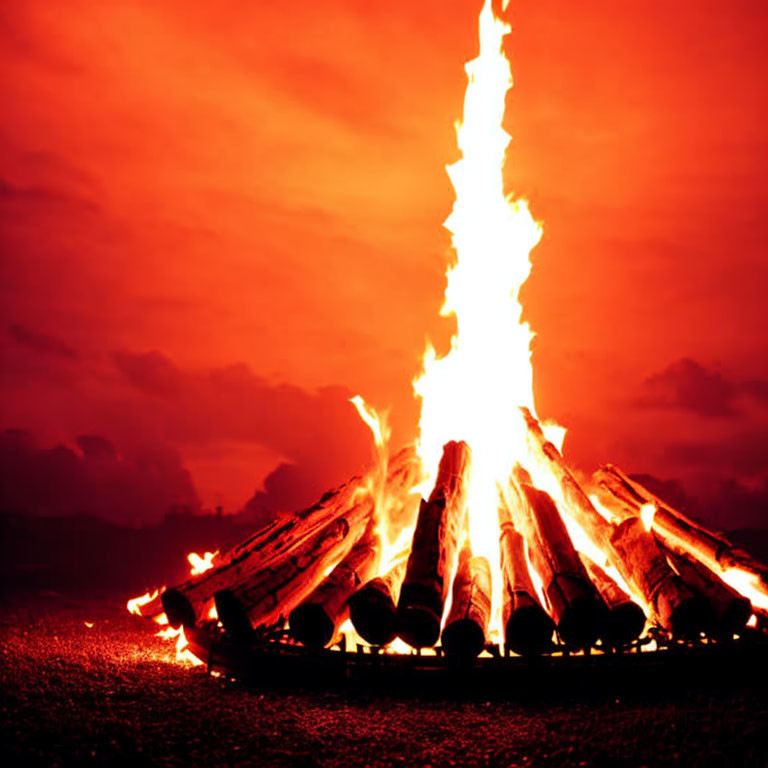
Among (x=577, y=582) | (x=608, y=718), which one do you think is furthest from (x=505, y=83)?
(x=608, y=718)

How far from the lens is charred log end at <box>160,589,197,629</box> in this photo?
6129 millimetres

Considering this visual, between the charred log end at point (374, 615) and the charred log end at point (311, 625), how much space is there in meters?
0.23

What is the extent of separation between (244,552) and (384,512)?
1481mm

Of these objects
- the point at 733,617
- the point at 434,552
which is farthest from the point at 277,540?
the point at 733,617

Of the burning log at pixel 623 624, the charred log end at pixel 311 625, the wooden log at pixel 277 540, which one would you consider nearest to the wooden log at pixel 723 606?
the burning log at pixel 623 624

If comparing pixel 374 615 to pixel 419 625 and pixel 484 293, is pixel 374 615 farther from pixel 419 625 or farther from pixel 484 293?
pixel 484 293

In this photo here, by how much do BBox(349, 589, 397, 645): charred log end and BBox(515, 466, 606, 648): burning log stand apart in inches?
47.0

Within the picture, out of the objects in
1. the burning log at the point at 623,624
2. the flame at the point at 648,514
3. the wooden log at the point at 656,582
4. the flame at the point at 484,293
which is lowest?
the burning log at the point at 623,624

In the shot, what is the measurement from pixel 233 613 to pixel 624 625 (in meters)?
2.84

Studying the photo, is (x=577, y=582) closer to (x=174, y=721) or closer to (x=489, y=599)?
(x=489, y=599)

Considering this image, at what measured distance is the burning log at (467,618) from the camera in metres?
5.08

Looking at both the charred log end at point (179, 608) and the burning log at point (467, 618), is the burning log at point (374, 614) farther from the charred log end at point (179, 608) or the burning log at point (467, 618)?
the charred log end at point (179, 608)

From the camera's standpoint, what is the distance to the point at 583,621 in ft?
17.1

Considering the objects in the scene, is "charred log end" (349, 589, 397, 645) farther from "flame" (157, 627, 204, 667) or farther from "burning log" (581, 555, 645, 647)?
"flame" (157, 627, 204, 667)
